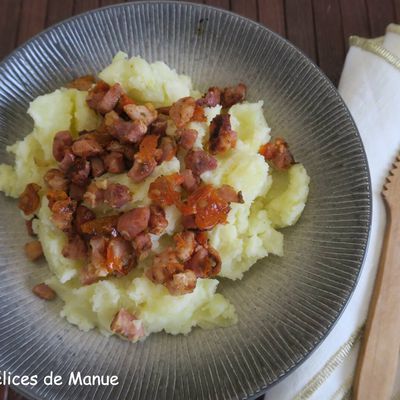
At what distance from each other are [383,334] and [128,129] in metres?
1.72

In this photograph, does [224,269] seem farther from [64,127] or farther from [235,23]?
[235,23]

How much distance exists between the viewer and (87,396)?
239cm

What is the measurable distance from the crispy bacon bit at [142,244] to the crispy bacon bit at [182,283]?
0.21m

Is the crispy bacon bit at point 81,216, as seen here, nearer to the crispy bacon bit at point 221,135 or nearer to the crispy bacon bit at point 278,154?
the crispy bacon bit at point 221,135

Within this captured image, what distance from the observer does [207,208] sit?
2486 millimetres

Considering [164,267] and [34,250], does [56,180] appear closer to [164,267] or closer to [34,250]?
[34,250]

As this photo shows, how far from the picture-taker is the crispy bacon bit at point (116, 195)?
2527 millimetres

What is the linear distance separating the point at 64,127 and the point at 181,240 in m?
0.93

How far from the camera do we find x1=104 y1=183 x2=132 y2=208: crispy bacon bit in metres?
2.53

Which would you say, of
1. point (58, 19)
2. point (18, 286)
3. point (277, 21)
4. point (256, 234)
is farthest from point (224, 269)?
point (58, 19)

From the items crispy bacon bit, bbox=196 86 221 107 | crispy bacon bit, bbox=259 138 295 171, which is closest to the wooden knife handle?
crispy bacon bit, bbox=259 138 295 171

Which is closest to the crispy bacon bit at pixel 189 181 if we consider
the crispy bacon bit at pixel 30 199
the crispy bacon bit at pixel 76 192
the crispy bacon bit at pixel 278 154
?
the crispy bacon bit at pixel 278 154

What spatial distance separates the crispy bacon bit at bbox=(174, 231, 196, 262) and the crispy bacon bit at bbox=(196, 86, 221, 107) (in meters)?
0.75

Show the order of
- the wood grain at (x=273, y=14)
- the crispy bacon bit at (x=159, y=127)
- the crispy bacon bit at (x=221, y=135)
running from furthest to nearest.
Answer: the wood grain at (x=273, y=14)
the crispy bacon bit at (x=159, y=127)
the crispy bacon bit at (x=221, y=135)
